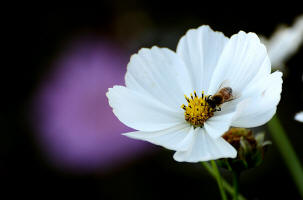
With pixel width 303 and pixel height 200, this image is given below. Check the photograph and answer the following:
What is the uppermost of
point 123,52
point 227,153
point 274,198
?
point 123,52

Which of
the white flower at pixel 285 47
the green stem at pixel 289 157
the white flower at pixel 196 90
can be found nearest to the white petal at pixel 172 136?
the white flower at pixel 196 90

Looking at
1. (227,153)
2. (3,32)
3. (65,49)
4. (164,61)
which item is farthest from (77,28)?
(227,153)

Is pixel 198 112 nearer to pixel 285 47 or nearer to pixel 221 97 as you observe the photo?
pixel 221 97

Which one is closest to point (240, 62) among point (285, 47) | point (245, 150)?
Result: point (245, 150)

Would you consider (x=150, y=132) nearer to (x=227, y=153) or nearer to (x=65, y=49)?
(x=227, y=153)

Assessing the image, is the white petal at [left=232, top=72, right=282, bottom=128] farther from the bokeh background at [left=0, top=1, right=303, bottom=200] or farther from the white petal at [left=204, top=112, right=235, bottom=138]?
the bokeh background at [left=0, top=1, right=303, bottom=200]

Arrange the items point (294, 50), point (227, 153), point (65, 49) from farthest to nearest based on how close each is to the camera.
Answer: point (65, 49) < point (294, 50) < point (227, 153)

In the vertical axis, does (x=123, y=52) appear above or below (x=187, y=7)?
below

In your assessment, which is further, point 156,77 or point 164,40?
point 164,40

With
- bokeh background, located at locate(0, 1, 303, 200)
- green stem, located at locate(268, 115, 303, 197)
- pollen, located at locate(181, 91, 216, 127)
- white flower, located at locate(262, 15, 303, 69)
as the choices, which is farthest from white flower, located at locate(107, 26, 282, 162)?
bokeh background, located at locate(0, 1, 303, 200)
